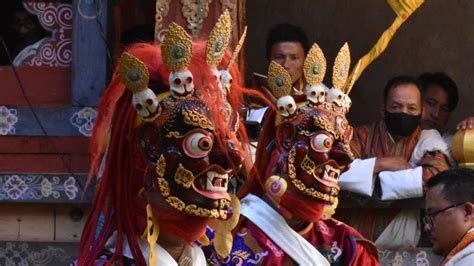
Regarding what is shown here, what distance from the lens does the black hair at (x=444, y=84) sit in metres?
9.34

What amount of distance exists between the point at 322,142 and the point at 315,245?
0.53 m

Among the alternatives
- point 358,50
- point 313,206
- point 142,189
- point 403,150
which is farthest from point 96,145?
point 358,50

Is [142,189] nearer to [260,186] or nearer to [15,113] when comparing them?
[260,186]

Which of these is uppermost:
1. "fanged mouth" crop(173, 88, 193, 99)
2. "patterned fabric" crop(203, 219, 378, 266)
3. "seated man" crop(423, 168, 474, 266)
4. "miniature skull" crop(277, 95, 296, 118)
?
"fanged mouth" crop(173, 88, 193, 99)

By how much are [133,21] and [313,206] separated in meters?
3.02

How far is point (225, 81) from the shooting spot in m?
5.89

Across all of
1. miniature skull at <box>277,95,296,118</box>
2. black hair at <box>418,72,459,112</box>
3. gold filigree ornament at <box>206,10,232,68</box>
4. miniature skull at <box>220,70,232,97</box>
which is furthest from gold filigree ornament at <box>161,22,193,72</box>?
black hair at <box>418,72,459,112</box>

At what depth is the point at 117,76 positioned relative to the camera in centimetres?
585

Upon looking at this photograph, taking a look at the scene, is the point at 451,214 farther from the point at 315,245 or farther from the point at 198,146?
the point at 198,146

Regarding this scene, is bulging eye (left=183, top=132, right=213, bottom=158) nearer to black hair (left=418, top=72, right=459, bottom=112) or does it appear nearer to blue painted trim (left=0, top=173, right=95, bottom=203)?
blue painted trim (left=0, top=173, right=95, bottom=203)

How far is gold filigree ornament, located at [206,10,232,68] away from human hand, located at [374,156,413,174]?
2790 mm

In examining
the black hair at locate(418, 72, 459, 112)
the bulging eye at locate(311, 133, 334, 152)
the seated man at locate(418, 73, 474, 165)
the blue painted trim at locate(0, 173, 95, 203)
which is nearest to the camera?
the bulging eye at locate(311, 133, 334, 152)

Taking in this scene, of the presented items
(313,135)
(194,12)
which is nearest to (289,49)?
(194,12)

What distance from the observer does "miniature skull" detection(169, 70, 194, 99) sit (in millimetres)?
5672
